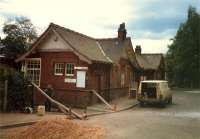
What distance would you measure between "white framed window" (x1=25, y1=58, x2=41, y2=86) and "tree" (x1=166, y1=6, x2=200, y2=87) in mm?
45630

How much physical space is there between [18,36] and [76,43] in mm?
16217

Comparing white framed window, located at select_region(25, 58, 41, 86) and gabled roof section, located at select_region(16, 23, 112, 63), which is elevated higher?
gabled roof section, located at select_region(16, 23, 112, 63)

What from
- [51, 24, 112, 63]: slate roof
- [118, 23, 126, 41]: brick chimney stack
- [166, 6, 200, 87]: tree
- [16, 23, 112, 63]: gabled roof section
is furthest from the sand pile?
[166, 6, 200, 87]: tree

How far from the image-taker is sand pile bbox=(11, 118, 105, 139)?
12.6m

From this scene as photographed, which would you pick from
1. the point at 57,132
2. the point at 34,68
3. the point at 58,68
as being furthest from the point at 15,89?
the point at 34,68

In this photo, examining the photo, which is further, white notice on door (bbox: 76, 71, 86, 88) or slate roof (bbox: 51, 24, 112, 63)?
slate roof (bbox: 51, 24, 112, 63)

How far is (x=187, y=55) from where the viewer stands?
7194 centimetres

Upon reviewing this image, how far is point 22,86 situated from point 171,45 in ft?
208

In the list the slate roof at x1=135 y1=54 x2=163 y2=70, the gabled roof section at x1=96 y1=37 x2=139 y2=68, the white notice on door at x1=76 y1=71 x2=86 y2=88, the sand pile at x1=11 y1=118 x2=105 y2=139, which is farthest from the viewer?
the slate roof at x1=135 y1=54 x2=163 y2=70

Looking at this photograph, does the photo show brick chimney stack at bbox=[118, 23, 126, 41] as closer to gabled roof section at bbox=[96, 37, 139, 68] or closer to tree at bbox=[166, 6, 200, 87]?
gabled roof section at bbox=[96, 37, 139, 68]

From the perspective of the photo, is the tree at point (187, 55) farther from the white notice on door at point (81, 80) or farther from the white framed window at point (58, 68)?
the white notice on door at point (81, 80)

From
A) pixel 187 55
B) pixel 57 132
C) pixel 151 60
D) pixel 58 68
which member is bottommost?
pixel 57 132

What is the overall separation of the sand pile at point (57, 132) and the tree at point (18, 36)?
76.5ft

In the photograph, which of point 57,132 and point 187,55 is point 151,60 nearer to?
point 187,55
